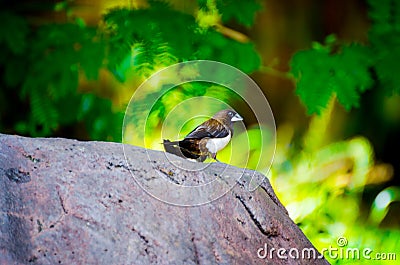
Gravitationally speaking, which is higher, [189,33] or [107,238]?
[189,33]

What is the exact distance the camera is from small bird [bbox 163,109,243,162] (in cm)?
218

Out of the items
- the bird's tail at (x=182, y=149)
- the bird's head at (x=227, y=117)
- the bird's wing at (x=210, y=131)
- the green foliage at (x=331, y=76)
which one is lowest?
the bird's tail at (x=182, y=149)

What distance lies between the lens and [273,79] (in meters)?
5.40

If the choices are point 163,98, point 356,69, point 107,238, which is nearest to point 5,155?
point 107,238

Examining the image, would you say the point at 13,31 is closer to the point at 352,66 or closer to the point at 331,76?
the point at 331,76

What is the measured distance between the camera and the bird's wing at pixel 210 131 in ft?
7.11

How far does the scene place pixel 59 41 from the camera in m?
4.02

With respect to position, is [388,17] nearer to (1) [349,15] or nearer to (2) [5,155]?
(1) [349,15]

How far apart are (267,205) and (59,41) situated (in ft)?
7.61

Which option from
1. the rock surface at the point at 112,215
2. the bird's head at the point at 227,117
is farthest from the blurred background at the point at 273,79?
the rock surface at the point at 112,215

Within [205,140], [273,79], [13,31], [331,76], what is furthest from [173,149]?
[273,79]

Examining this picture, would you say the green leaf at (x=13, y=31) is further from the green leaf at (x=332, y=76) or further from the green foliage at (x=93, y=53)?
the green leaf at (x=332, y=76)

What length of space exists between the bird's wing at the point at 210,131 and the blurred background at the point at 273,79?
35 centimetres

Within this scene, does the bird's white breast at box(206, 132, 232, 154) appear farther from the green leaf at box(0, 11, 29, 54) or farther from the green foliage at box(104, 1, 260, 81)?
the green leaf at box(0, 11, 29, 54)
